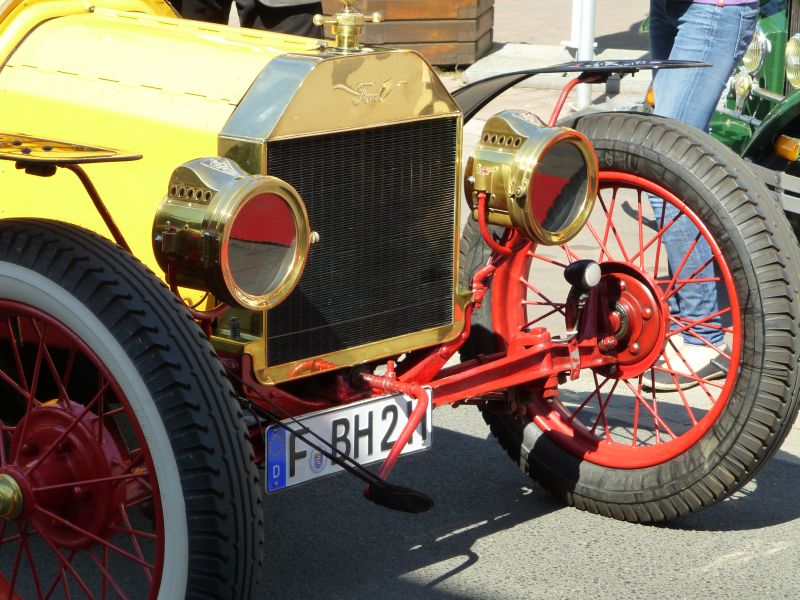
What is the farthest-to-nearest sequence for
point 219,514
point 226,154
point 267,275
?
point 226,154 < point 267,275 < point 219,514

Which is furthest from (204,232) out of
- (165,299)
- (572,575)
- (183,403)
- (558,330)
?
(558,330)

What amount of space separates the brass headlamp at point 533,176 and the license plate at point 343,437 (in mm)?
453

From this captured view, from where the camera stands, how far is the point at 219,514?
2375 millimetres

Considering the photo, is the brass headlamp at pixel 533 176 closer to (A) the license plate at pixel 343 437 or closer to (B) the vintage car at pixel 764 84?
(A) the license plate at pixel 343 437

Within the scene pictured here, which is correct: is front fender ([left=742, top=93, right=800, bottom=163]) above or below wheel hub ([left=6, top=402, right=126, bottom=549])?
above

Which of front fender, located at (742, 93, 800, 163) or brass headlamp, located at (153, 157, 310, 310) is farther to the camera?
front fender, located at (742, 93, 800, 163)

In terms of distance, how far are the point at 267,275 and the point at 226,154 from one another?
1.10ft

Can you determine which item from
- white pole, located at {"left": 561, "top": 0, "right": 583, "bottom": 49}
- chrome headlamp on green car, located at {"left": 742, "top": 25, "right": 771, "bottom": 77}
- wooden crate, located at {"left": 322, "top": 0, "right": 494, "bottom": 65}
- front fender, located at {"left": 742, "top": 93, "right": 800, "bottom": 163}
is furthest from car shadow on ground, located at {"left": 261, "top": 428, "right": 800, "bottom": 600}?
wooden crate, located at {"left": 322, "top": 0, "right": 494, "bottom": 65}

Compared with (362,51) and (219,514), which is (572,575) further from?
(362,51)

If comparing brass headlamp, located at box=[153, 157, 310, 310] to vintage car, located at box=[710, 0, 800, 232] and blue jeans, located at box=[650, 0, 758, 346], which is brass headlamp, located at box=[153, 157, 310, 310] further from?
vintage car, located at box=[710, 0, 800, 232]

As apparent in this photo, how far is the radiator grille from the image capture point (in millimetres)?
2840

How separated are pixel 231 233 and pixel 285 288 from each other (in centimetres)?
16

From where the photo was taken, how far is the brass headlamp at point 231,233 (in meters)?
2.43

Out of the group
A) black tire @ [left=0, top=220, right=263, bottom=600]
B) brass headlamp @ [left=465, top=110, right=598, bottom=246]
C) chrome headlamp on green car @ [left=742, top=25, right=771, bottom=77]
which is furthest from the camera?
chrome headlamp on green car @ [left=742, top=25, right=771, bottom=77]
